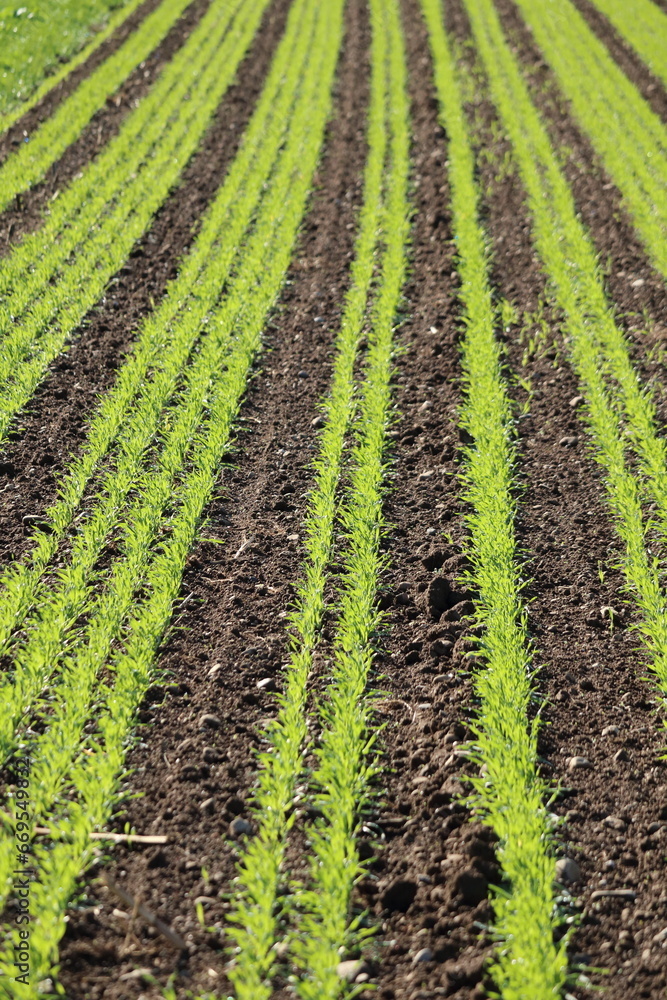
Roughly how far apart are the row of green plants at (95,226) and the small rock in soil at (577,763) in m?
4.15

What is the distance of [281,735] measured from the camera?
390cm

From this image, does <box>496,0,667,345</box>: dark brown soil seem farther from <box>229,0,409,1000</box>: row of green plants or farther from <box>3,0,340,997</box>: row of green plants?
<box>3,0,340,997</box>: row of green plants

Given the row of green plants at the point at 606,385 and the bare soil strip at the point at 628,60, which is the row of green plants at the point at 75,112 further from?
the bare soil strip at the point at 628,60

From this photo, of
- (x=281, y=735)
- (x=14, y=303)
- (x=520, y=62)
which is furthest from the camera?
(x=520, y=62)

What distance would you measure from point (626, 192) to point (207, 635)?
26.4 ft

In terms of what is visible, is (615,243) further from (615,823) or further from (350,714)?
(615,823)

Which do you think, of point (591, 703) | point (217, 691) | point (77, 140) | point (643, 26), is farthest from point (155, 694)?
point (643, 26)

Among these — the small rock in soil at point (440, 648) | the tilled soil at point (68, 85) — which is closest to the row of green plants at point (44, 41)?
the tilled soil at point (68, 85)

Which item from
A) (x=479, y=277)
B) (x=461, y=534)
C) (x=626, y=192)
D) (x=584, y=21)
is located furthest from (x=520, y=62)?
(x=461, y=534)

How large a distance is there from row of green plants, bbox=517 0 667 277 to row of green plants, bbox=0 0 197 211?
22.1 feet

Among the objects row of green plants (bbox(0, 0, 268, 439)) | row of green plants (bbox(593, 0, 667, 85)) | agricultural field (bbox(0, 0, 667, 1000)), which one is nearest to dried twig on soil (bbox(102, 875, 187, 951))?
agricultural field (bbox(0, 0, 667, 1000))

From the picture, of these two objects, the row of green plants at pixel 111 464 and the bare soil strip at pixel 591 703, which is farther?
the row of green plants at pixel 111 464

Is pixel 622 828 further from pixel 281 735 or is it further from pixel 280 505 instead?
pixel 280 505

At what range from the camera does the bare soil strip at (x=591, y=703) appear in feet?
10.7
